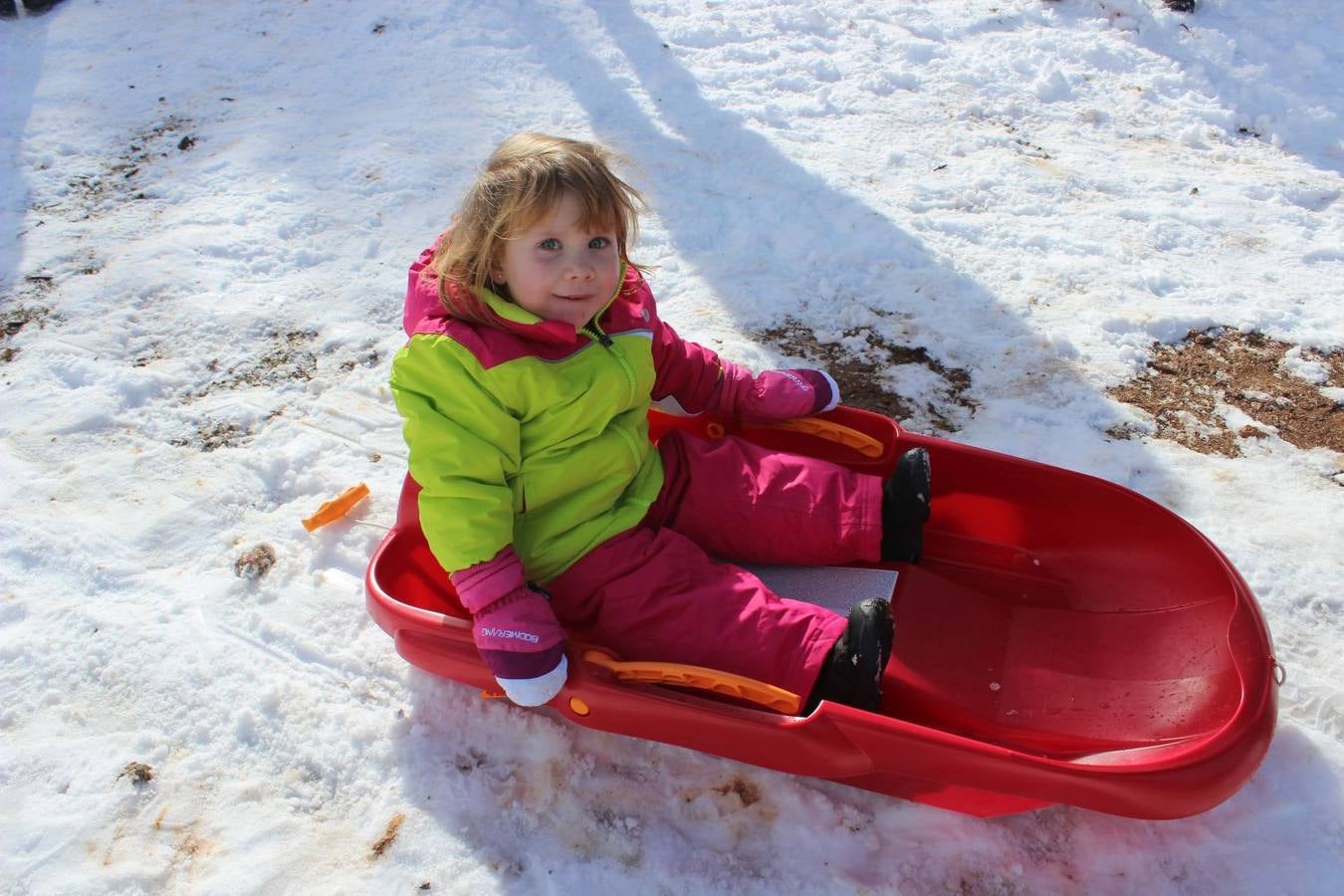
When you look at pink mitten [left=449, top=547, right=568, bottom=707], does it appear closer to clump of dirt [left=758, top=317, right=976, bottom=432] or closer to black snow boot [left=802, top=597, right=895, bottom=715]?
black snow boot [left=802, top=597, right=895, bottom=715]

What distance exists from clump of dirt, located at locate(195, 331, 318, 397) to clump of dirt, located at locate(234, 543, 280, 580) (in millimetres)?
599

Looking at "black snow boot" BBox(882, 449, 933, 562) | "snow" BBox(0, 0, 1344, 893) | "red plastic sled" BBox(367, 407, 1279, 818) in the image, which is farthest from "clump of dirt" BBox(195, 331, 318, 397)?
"black snow boot" BBox(882, 449, 933, 562)

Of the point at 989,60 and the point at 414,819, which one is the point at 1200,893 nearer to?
the point at 414,819

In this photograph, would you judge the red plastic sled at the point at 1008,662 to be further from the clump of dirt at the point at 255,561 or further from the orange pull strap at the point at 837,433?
the clump of dirt at the point at 255,561

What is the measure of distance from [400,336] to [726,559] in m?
1.24

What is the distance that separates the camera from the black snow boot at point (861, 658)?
5.47 feet

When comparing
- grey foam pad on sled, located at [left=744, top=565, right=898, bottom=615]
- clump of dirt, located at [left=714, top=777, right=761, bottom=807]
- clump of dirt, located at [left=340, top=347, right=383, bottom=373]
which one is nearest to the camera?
clump of dirt, located at [left=714, top=777, right=761, bottom=807]

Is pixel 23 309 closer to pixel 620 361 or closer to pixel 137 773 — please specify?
pixel 137 773

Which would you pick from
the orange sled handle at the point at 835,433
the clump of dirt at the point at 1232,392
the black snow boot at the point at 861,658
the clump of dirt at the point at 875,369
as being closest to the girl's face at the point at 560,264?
the orange sled handle at the point at 835,433

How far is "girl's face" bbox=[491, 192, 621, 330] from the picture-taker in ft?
5.52

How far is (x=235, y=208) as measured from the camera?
10.5ft

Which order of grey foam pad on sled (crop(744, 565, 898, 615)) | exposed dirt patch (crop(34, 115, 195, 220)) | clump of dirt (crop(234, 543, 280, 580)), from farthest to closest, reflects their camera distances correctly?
1. exposed dirt patch (crop(34, 115, 195, 220))
2. clump of dirt (crop(234, 543, 280, 580))
3. grey foam pad on sled (crop(744, 565, 898, 615))

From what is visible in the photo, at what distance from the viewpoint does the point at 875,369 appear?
8.80ft

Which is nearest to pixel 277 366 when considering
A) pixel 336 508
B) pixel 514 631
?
pixel 336 508
